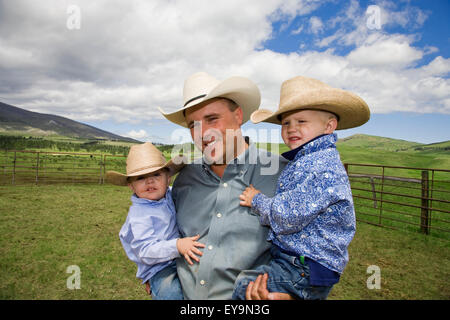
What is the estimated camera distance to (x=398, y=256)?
6.19 meters

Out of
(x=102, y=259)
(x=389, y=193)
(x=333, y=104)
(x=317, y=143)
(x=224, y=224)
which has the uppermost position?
(x=333, y=104)

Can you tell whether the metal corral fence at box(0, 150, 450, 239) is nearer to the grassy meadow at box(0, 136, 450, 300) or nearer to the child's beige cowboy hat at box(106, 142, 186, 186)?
the grassy meadow at box(0, 136, 450, 300)

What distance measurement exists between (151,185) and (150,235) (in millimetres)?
426

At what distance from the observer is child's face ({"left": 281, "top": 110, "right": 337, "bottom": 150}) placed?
6.05 ft

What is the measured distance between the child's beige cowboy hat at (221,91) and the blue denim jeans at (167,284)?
124 centimetres

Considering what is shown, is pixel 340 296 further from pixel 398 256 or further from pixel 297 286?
pixel 297 286

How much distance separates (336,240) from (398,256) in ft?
20.0

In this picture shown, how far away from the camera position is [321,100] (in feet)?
5.79

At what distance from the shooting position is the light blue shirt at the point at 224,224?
169 centimetres

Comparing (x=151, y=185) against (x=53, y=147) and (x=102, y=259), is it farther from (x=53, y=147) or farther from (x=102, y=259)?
(x=53, y=147)

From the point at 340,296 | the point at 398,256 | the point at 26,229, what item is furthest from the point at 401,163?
the point at 26,229

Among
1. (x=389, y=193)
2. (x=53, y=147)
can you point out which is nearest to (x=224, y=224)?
(x=389, y=193)

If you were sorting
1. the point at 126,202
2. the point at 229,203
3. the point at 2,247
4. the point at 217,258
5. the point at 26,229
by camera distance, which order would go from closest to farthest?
the point at 217,258 < the point at 229,203 < the point at 2,247 < the point at 26,229 < the point at 126,202

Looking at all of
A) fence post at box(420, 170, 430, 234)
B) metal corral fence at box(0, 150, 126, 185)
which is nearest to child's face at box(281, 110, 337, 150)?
fence post at box(420, 170, 430, 234)
